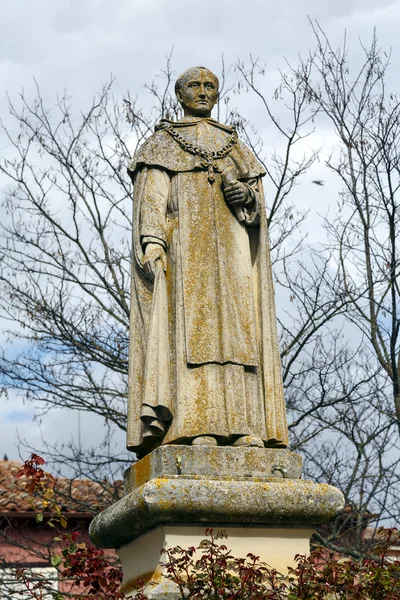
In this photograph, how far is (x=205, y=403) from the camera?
6.29m

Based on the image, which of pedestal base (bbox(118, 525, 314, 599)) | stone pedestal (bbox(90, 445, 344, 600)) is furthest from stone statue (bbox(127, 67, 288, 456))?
pedestal base (bbox(118, 525, 314, 599))

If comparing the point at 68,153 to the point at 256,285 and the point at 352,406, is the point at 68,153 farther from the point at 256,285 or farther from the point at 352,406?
the point at 256,285

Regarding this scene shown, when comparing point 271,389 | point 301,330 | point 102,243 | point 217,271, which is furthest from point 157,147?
point 102,243

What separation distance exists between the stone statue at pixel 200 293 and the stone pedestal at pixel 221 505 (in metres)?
0.16

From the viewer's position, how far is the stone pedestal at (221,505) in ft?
19.0

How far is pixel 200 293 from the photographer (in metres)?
6.56

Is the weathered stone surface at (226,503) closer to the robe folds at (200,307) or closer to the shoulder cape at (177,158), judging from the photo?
the robe folds at (200,307)

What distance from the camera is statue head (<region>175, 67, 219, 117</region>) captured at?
714 centimetres

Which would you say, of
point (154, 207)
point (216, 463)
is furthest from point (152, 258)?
point (216, 463)

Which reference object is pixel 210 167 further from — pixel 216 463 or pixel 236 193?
pixel 216 463

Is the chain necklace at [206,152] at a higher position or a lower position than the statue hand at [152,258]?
higher

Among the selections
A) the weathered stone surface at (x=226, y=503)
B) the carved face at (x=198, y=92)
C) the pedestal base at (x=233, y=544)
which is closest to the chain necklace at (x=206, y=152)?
the carved face at (x=198, y=92)

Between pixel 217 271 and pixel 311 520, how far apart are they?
1568mm

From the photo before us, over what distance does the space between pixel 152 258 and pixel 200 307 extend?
1.37 ft
